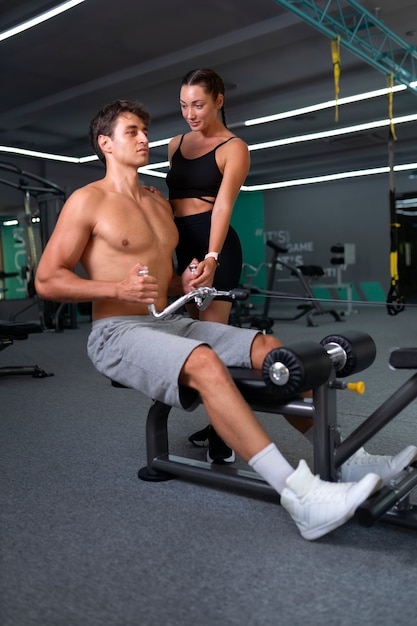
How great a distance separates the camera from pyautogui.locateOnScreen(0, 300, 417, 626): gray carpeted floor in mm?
1104

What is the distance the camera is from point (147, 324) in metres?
1.74

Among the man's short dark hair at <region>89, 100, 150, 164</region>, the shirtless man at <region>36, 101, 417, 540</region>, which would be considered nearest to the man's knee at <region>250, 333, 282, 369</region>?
the shirtless man at <region>36, 101, 417, 540</region>

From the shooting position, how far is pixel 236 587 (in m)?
1.18

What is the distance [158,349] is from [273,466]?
0.42m

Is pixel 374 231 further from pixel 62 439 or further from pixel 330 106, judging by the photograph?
pixel 62 439

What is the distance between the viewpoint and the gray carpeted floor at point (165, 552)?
1.10 metres

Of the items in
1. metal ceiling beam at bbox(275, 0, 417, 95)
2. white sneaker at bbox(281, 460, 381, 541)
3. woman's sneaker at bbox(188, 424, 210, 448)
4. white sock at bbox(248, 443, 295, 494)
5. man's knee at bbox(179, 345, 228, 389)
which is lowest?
woman's sneaker at bbox(188, 424, 210, 448)

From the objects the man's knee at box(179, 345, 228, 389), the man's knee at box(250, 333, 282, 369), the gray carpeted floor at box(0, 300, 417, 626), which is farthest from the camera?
→ the man's knee at box(250, 333, 282, 369)

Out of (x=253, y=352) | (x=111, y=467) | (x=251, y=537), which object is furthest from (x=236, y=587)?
(x=111, y=467)

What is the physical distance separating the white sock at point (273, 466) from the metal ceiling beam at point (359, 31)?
3936 mm

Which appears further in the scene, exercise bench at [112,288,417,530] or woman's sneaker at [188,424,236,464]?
woman's sneaker at [188,424,236,464]

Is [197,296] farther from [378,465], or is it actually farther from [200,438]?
[200,438]

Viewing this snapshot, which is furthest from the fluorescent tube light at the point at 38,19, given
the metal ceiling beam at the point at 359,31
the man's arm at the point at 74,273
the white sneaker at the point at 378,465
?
the white sneaker at the point at 378,465

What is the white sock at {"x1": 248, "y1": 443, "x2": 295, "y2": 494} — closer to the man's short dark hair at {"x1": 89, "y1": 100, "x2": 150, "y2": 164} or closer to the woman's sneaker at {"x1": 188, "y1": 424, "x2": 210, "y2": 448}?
the woman's sneaker at {"x1": 188, "y1": 424, "x2": 210, "y2": 448}
